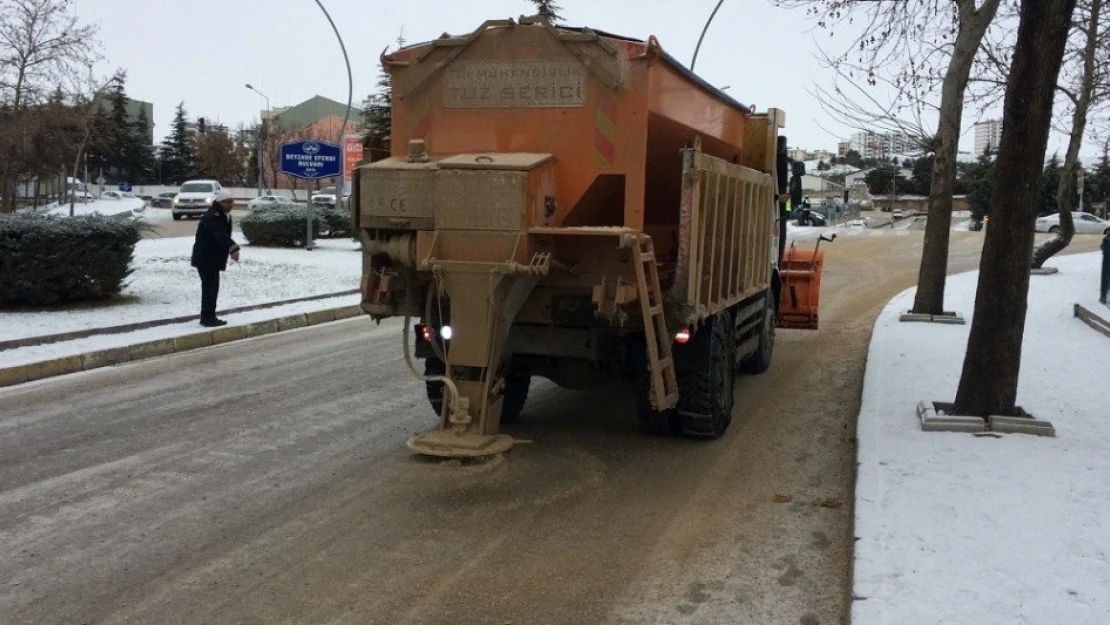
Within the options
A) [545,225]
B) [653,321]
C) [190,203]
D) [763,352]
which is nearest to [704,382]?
[653,321]

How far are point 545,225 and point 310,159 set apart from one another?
17437 millimetres

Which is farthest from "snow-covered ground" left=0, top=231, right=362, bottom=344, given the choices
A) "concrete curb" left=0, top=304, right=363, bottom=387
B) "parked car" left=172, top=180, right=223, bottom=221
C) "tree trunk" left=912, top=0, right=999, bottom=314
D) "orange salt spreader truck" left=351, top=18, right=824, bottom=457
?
"parked car" left=172, top=180, right=223, bottom=221

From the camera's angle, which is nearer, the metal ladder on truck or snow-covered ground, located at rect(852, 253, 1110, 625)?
snow-covered ground, located at rect(852, 253, 1110, 625)

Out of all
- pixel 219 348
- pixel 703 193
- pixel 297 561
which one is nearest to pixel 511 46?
pixel 703 193

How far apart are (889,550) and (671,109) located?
11.3 ft

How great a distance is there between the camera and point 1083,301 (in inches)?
565

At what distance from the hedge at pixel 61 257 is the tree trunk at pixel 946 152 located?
37.0 ft

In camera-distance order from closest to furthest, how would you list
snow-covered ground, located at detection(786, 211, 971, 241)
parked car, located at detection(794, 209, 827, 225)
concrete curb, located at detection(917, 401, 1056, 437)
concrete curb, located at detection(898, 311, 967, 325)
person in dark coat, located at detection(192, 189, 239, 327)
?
concrete curb, located at detection(917, 401, 1056, 437) → person in dark coat, located at detection(192, 189, 239, 327) → concrete curb, located at detection(898, 311, 967, 325) → snow-covered ground, located at detection(786, 211, 971, 241) → parked car, located at detection(794, 209, 827, 225)

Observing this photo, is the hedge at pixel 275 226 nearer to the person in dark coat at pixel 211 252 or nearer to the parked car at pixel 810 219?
the person in dark coat at pixel 211 252

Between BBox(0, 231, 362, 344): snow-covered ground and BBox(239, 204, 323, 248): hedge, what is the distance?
0.37 meters

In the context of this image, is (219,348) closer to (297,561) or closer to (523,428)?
(523,428)

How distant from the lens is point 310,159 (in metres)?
22.4

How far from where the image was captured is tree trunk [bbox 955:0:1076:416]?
6918mm

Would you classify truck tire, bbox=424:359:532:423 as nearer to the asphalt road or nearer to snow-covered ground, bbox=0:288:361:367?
the asphalt road
